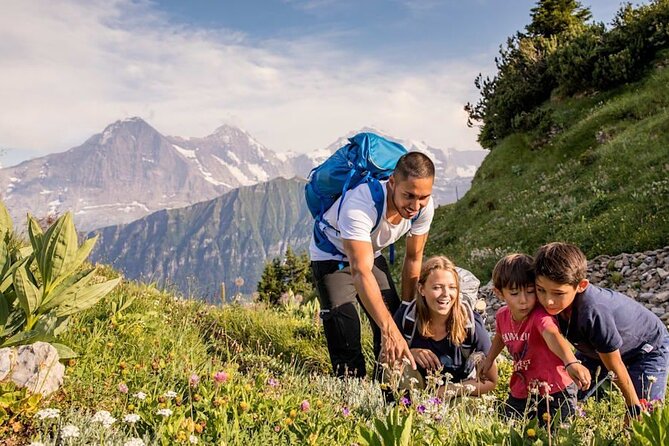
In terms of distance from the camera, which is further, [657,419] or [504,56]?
[504,56]

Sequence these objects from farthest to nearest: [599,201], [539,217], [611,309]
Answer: [539,217], [599,201], [611,309]

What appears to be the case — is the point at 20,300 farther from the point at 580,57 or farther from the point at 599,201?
A: the point at 580,57

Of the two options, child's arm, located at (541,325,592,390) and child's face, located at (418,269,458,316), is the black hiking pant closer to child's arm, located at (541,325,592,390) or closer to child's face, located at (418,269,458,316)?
child's face, located at (418,269,458,316)

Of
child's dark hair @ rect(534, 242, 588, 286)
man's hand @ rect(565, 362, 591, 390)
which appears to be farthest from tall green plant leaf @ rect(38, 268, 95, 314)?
man's hand @ rect(565, 362, 591, 390)

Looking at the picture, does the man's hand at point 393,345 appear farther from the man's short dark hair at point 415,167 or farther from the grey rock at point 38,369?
the grey rock at point 38,369

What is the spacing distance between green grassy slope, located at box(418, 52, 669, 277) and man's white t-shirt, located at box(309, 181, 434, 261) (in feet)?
25.8

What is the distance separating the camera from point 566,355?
382cm

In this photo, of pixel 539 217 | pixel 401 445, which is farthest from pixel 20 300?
pixel 539 217

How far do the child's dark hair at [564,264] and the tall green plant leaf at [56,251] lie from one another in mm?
3436

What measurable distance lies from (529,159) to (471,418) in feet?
70.3

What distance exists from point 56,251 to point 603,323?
12.9 ft

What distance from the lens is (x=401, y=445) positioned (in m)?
2.30

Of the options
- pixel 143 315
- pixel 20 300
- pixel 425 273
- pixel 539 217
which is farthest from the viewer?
pixel 539 217

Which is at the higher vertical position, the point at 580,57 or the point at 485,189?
the point at 580,57
